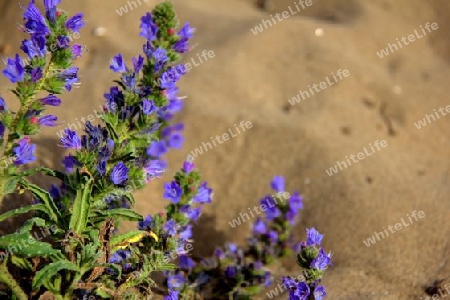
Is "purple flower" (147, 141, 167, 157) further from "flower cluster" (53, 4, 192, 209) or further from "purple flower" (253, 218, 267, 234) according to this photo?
"purple flower" (253, 218, 267, 234)

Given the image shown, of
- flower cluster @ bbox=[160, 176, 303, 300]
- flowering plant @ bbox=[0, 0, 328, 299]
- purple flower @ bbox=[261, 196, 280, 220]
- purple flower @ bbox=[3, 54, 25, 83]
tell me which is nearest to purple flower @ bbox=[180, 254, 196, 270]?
flower cluster @ bbox=[160, 176, 303, 300]

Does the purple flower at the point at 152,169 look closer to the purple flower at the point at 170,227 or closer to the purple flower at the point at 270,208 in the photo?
the purple flower at the point at 170,227

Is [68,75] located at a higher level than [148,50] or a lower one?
lower

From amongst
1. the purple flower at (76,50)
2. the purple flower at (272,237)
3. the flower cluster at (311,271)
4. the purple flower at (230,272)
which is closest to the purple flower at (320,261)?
the flower cluster at (311,271)

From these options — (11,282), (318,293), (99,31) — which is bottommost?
(318,293)

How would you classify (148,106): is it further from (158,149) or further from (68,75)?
(158,149)

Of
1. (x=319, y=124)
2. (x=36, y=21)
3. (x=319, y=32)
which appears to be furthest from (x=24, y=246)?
(x=319, y=32)

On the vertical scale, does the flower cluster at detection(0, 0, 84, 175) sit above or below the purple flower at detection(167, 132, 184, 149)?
below

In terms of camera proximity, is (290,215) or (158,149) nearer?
(158,149)
